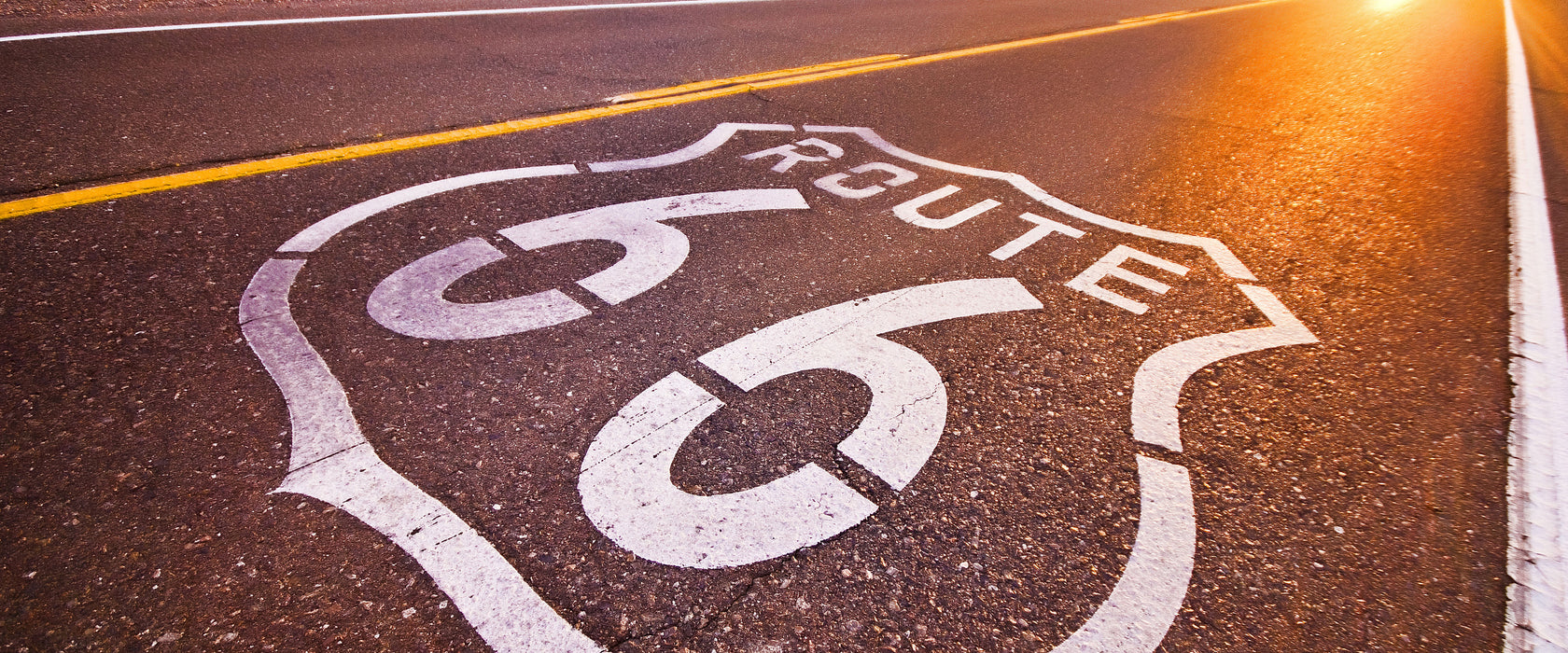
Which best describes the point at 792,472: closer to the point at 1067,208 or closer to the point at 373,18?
the point at 1067,208

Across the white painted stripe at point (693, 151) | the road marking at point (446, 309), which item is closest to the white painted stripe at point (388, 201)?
the white painted stripe at point (693, 151)

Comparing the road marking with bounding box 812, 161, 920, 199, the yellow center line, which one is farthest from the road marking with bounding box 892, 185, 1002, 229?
the yellow center line

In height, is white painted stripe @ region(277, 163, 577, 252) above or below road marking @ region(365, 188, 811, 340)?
above

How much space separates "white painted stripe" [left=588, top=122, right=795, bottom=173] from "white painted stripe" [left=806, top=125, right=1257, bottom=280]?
0.40 metres

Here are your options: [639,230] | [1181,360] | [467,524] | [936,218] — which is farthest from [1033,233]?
[467,524]

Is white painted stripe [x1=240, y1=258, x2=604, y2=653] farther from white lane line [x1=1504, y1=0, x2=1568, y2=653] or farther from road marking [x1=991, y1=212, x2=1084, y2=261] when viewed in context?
road marking [x1=991, y1=212, x2=1084, y2=261]

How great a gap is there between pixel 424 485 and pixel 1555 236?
18.8 ft

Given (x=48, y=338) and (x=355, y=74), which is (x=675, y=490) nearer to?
(x=48, y=338)

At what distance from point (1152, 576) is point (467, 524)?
1765mm

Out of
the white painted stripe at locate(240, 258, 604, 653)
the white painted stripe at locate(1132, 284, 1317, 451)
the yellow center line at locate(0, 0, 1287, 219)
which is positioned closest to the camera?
the white painted stripe at locate(240, 258, 604, 653)

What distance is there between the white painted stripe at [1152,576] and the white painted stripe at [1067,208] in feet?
5.62

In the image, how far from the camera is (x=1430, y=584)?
202 cm

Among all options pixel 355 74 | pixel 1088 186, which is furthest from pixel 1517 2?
pixel 355 74

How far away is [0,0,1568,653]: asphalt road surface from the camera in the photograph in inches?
73.1
